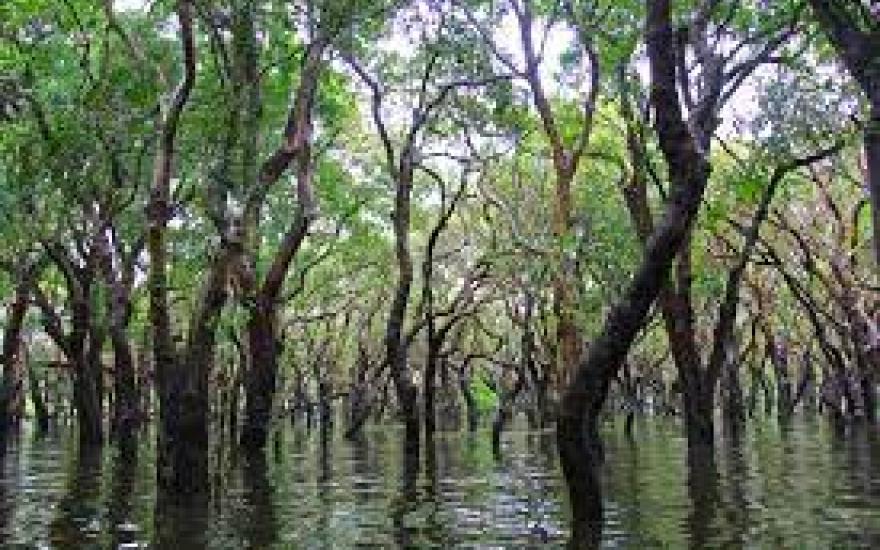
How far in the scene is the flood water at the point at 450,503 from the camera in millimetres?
11102

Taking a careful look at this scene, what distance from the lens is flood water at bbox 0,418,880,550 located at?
11102 mm

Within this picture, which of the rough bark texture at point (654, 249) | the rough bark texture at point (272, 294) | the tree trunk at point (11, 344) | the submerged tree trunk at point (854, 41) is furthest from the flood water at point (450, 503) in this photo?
the submerged tree trunk at point (854, 41)

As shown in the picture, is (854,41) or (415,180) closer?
(854,41)

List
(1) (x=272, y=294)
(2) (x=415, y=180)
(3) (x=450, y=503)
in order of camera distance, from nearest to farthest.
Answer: (3) (x=450, y=503) → (1) (x=272, y=294) → (2) (x=415, y=180)

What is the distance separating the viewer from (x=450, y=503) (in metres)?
14.7

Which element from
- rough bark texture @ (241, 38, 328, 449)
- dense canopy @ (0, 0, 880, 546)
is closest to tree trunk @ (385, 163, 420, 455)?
dense canopy @ (0, 0, 880, 546)

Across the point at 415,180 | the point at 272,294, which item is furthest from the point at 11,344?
the point at 415,180

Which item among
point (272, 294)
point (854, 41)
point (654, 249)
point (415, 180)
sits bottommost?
point (654, 249)

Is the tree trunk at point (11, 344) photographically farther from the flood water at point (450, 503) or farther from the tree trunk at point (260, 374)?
the tree trunk at point (260, 374)

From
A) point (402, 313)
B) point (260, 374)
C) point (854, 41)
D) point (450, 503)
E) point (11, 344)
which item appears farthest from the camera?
point (11, 344)

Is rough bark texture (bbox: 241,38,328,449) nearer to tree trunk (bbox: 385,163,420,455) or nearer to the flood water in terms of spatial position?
the flood water

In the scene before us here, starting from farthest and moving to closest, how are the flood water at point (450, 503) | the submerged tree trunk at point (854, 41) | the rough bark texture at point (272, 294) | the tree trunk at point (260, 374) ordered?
the tree trunk at point (260, 374), the rough bark texture at point (272, 294), the flood water at point (450, 503), the submerged tree trunk at point (854, 41)

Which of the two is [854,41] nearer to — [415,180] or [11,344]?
[11,344]

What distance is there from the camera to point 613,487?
16.5 metres
